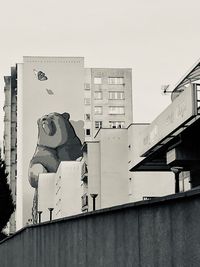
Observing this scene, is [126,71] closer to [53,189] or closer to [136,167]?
[53,189]

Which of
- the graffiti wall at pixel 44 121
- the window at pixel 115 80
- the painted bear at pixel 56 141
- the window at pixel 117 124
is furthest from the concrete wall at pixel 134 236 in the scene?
the window at pixel 115 80

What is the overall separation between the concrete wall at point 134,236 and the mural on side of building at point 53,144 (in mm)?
115622

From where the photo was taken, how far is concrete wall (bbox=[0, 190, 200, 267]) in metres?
5.48

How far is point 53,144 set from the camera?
131500 mm

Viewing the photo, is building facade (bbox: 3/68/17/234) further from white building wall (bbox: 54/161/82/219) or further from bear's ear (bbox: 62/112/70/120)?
white building wall (bbox: 54/161/82/219)

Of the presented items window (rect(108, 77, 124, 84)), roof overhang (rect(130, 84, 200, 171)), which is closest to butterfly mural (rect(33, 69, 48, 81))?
window (rect(108, 77, 124, 84))

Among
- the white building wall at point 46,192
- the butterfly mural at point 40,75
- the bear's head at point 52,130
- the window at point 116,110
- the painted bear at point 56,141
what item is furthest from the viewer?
the window at point 116,110

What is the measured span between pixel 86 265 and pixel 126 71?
129972mm

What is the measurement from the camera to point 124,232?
7754 millimetres

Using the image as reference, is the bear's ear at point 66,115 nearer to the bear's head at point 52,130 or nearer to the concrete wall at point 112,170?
the bear's head at point 52,130

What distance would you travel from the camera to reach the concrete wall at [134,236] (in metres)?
5.48

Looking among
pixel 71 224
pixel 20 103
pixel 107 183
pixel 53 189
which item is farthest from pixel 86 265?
pixel 20 103

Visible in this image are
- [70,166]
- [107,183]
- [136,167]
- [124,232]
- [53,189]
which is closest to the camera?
[124,232]

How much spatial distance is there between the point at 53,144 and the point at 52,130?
104 inches
